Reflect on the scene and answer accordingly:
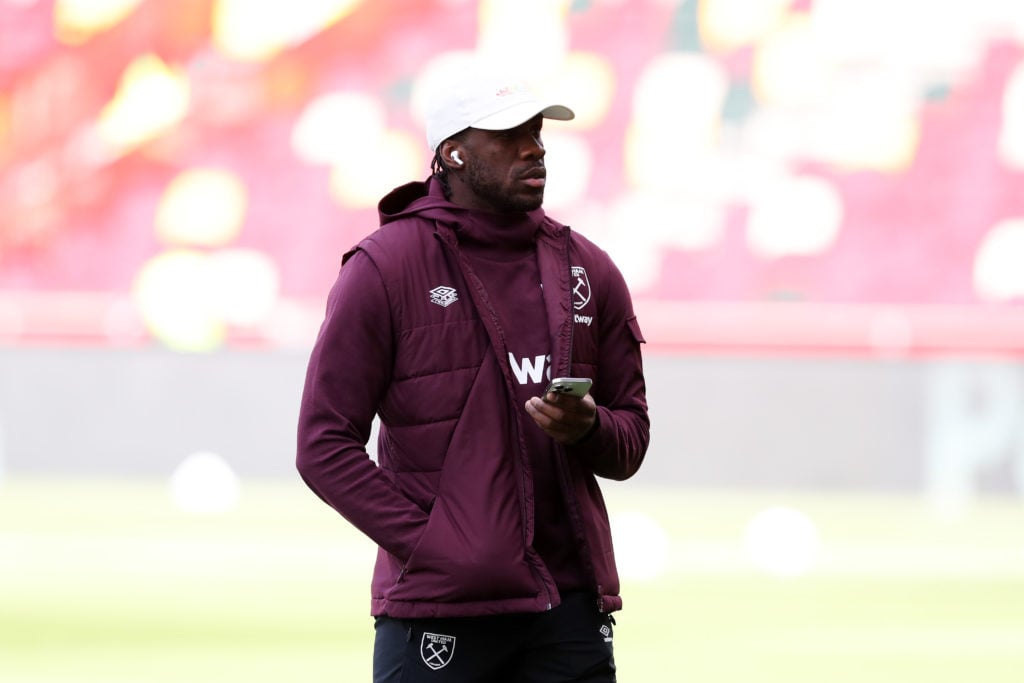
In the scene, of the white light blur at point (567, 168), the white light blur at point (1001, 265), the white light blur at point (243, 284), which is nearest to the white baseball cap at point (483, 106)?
the white light blur at point (1001, 265)

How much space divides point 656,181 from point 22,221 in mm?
6197

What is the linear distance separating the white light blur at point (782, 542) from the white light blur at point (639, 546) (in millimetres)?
552

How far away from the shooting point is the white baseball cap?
3.23 m

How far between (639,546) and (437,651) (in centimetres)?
793

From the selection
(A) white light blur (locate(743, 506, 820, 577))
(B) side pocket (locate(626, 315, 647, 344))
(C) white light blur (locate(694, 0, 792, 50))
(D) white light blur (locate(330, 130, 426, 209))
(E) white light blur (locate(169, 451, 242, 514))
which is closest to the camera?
(B) side pocket (locate(626, 315, 647, 344))

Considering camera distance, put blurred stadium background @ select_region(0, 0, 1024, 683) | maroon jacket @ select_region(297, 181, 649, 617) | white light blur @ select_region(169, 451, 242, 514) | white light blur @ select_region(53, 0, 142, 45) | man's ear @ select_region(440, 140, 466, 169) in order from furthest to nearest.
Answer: white light blur @ select_region(53, 0, 142, 45) → blurred stadium background @ select_region(0, 0, 1024, 683) → white light blur @ select_region(169, 451, 242, 514) → man's ear @ select_region(440, 140, 466, 169) → maroon jacket @ select_region(297, 181, 649, 617)

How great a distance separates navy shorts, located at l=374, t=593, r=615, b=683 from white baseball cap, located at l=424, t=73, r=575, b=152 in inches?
34.0

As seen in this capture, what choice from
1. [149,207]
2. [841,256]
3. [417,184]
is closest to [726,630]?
[417,184]

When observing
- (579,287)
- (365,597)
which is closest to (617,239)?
(365,597)

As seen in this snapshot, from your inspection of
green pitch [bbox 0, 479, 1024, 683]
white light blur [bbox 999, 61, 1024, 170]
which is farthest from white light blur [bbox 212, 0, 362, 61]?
white light blur [bbox 999, 61, 1024, 170]

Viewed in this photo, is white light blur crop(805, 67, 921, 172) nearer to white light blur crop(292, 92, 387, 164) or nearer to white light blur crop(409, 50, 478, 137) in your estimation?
white light blur crop(409, 50, 478, 137)

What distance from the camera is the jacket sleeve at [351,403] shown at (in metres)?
3.13

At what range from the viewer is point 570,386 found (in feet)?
9.81

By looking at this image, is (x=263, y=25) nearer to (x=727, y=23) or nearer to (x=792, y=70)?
(x=727, y=23)
